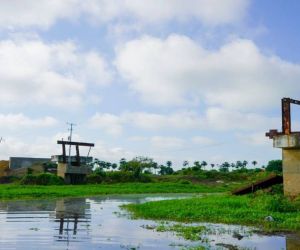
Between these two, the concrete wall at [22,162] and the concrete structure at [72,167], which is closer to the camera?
the concrete structure at [72,167]

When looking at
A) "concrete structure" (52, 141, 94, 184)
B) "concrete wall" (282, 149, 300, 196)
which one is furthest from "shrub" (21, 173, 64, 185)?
"concrete wall" (282, 149, 300, 196)

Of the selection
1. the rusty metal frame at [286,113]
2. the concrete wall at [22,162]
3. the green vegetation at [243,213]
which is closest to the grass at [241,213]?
the green vegetation at [243,213]

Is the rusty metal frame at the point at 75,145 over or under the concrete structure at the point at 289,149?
over

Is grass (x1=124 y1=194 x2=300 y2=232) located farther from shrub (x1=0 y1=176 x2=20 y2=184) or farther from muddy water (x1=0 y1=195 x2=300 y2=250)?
shrub (x1=0 y1=176 x2=20 y2=184)

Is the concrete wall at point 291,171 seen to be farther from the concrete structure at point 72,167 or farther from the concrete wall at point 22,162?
the concrete wall at point 22,162

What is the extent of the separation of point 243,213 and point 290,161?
4743 mm

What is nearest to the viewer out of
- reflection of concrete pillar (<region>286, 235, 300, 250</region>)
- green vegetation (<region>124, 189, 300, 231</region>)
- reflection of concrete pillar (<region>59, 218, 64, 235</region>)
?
reflection of concrete pillar (<region>286, 235, 300, 250</region>)

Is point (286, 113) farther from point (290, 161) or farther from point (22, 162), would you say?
point (22, 162)

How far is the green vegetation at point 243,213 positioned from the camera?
1477 centimetres

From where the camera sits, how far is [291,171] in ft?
64.6

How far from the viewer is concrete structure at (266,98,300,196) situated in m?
19.3

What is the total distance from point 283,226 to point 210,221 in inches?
112

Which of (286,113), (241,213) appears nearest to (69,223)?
(241,213)

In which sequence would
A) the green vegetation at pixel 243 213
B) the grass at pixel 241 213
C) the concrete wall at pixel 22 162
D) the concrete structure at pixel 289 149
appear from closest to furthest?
the grass at pixel 241 213, the green vegetation at pixel 243 213, the concrete structure at pixel 289 149, the concrete wall at pixel 22 162
